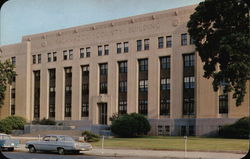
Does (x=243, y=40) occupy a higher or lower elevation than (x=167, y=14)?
lower

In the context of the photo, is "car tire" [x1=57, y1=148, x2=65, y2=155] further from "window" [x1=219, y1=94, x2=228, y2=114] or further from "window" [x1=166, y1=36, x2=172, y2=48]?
"window" [x1=166, y1=36, x2=172, y2=48]

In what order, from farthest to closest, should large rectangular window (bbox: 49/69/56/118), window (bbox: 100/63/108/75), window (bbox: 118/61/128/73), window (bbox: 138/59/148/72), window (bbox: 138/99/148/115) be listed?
1. large rectangular window (bbox: 49/69/56/118)
2. window (bbox: 100/63/108/75)
3. window (bbox: 118/61/128/73)
4. window (bbox: 138/59/148/72)
5. window (bbox: 138/99/148/115)

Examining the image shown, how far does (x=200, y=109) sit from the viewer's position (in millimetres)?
55219

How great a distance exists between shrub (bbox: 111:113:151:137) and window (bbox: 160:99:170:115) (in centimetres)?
536

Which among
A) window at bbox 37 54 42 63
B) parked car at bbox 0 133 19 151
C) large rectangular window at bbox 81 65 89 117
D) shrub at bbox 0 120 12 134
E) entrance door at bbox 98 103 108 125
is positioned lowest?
shrub at bbox 0 120 12 134

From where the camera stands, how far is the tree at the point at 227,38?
3316 cm

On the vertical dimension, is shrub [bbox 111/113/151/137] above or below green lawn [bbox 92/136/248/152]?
above

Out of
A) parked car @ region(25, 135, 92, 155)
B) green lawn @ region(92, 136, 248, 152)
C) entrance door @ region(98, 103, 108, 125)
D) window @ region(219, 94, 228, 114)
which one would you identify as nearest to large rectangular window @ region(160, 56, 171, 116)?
window @ region(219, 94, 228, 114)

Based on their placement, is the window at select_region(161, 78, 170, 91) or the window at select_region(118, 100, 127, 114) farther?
the window at select_region(118, 100, 127, 114)

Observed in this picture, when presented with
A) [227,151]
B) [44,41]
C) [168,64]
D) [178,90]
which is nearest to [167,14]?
[168,64]

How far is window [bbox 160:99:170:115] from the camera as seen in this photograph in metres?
59.5

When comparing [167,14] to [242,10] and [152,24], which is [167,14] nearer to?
[152,24]

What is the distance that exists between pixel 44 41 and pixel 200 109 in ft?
104

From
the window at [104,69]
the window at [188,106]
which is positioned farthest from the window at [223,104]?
the window at [104,69]
